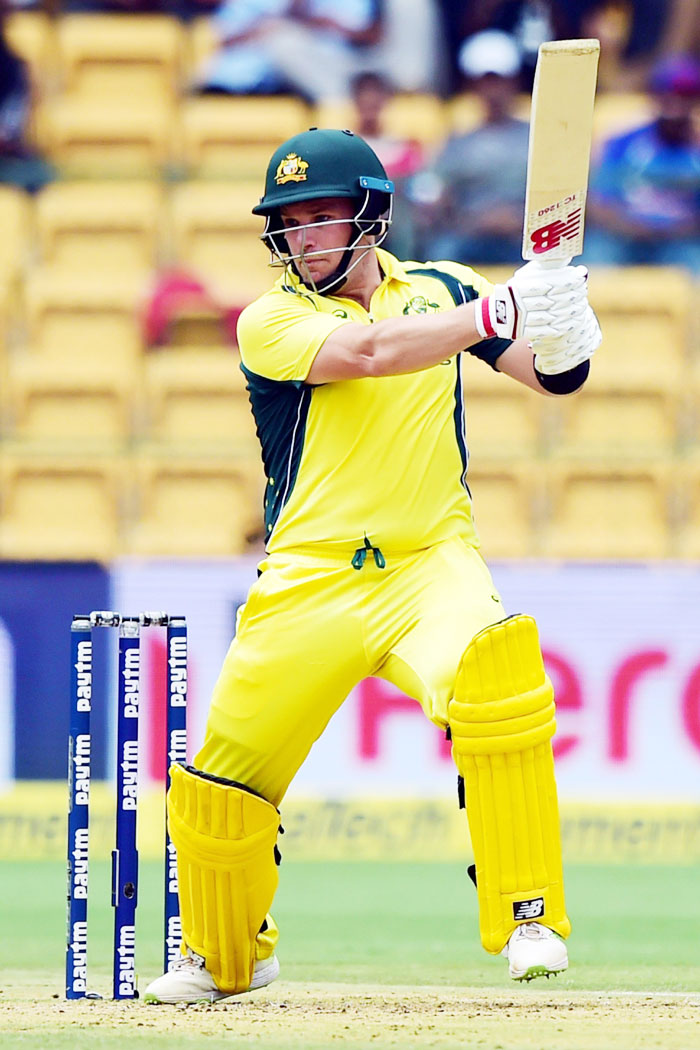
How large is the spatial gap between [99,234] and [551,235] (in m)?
6.41

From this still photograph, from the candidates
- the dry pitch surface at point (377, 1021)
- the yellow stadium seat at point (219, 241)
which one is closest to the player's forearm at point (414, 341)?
the dry pitch surface at point (377, 1021)

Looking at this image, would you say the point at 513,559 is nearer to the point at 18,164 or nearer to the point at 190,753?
the point at 190,753

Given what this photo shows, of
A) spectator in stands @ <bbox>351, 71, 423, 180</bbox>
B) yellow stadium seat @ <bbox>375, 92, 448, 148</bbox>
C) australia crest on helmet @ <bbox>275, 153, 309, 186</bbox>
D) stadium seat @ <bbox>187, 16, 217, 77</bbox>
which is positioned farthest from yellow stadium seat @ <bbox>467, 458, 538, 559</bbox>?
australia crest on helmet @ <bbox>275, 153, 309, 186</bbox>

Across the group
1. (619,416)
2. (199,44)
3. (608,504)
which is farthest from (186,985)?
(199,44)

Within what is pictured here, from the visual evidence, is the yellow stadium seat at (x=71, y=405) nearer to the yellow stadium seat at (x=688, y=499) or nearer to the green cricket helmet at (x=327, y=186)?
the yellow stadium seat at (x=688, y=499)

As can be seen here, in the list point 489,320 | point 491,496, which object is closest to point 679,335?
point 491,496

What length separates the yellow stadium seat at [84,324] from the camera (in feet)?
30.3

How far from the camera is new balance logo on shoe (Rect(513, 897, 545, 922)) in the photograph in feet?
12.1

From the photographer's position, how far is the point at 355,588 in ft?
12.8

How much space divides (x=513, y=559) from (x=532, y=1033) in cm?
409

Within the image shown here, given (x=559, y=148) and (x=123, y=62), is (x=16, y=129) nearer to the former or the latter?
(x=123, y=62)

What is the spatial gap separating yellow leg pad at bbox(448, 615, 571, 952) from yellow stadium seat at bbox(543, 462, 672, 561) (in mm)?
4601

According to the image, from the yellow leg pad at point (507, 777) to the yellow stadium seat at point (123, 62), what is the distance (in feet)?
23.6

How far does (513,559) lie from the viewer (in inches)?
293
